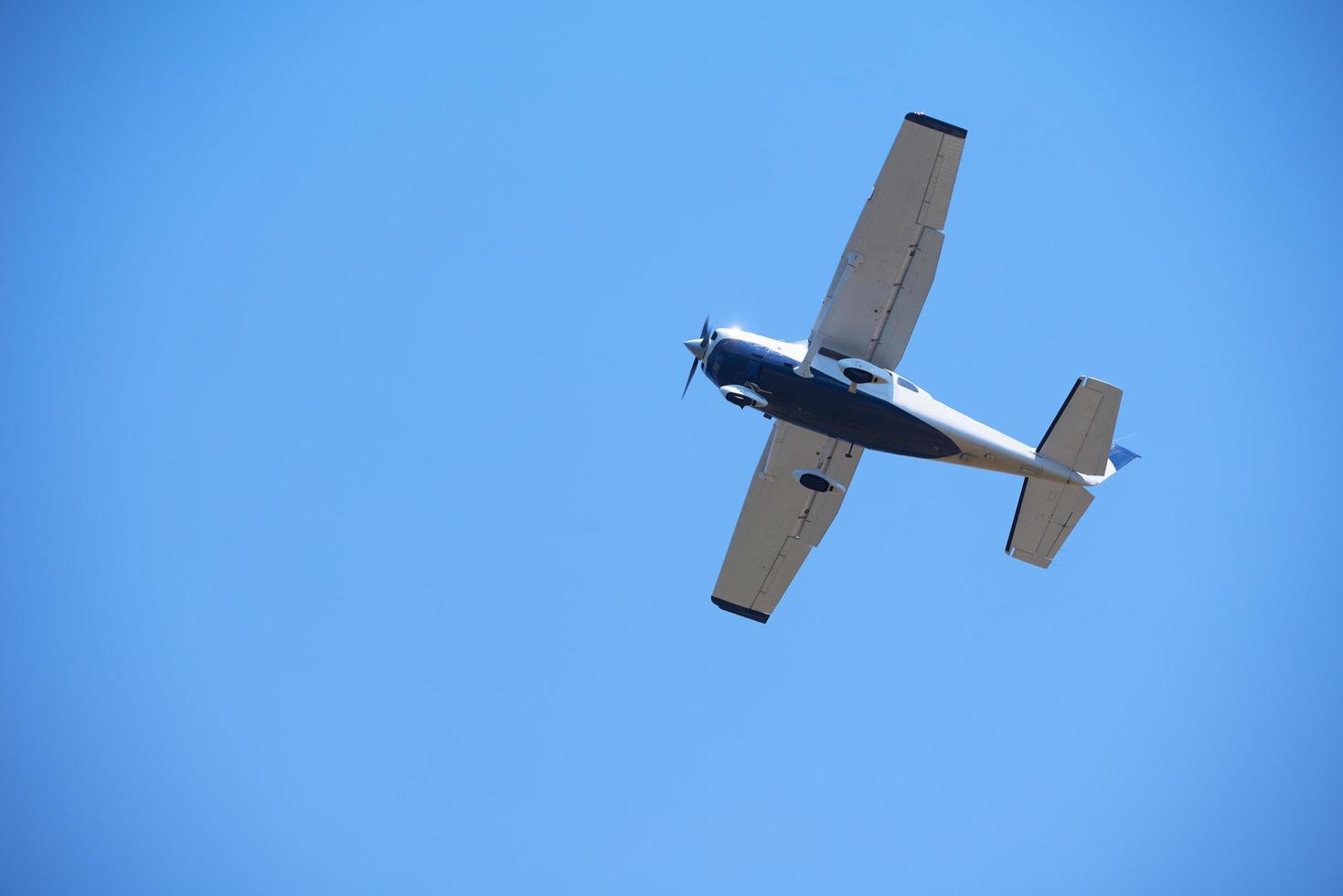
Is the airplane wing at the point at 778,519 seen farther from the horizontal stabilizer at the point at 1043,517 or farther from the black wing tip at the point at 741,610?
the horizontal stabilizer at the point at 1043,517

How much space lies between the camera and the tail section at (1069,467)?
19.1 metres

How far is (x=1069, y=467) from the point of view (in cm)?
1934

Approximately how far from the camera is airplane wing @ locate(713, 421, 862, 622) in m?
21.0

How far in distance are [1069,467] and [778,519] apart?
239 inches

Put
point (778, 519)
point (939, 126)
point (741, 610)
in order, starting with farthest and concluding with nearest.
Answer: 1. point (741, 610)
2. point (778, 519)
3. point (939, 126)

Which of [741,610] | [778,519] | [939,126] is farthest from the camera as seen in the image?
[741,610]

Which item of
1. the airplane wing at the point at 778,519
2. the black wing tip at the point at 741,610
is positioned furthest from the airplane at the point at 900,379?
the black wing tip at the point at 741,610

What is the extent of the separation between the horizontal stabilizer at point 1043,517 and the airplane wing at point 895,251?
3.91 metres

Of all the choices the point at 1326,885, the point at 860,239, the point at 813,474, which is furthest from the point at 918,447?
the point at 1326,885

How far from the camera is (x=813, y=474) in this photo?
20672 mm

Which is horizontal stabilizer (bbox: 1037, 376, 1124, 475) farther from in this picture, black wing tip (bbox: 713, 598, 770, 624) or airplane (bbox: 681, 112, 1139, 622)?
black wing tip (bbox: 713, 598, 770, 624)

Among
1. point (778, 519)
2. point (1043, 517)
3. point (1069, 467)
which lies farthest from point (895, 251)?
point (778, 519)

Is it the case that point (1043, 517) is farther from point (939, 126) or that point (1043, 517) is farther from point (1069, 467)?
point (939, 126)

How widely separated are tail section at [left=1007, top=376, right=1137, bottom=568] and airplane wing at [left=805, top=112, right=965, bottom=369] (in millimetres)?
3411
